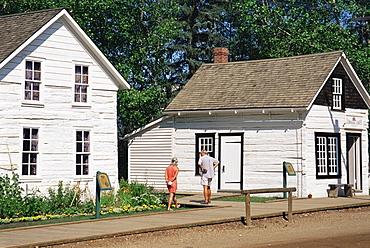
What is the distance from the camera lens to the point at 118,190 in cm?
2639

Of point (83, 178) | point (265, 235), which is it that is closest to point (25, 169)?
point (83, 178)

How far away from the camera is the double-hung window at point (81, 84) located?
85.4 ft

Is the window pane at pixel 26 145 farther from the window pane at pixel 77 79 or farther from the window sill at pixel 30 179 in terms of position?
the window pane at pixel 77 79

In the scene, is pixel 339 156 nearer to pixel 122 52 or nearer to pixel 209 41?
pixel 122 52

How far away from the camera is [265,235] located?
16.9 meters

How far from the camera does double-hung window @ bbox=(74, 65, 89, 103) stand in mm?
26031

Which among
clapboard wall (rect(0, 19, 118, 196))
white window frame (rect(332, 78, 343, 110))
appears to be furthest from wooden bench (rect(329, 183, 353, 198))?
clapboard wall (rect(0, 19, 118, 196))

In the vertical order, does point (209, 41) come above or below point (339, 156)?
above

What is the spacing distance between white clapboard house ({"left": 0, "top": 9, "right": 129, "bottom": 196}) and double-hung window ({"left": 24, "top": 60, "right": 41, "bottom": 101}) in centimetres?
4

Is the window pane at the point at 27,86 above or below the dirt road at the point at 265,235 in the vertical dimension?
above

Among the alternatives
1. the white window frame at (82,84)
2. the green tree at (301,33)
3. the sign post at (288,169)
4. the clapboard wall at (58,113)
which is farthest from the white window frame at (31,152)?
the green tree at (301,33)

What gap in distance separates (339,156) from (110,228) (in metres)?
15.6

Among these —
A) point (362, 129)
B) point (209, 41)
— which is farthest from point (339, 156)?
point (209, 41)

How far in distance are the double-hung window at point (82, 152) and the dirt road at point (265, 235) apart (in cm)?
898
